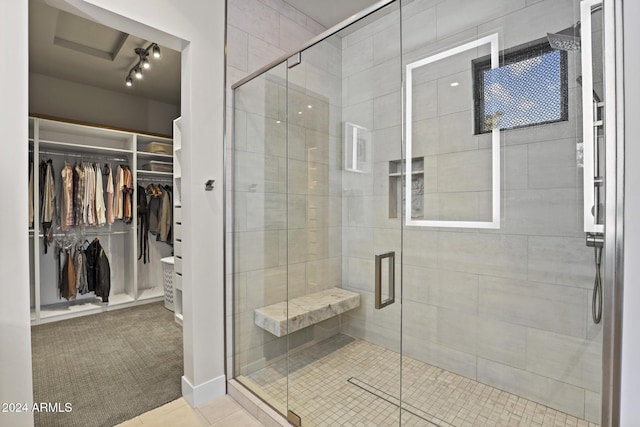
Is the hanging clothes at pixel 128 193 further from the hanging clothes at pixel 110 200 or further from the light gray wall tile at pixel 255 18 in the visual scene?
the light gray wall tile at pixel 255 18

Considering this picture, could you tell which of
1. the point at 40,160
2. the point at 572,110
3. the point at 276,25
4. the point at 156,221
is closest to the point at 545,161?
the point at 572,110

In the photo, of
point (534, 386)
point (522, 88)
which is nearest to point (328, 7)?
point (522, 88)

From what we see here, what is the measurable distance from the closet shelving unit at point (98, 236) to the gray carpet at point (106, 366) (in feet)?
1.34

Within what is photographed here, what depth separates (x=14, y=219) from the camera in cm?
135

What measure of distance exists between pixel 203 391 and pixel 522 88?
2425 millimetres

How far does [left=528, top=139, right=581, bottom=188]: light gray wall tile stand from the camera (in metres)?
1.29

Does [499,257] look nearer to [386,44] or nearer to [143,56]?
[386,44]

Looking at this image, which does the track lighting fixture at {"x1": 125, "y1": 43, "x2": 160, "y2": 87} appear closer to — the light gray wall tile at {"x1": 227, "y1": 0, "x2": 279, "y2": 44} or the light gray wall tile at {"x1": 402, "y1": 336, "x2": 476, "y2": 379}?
the light gray wall tile at {"x1": 227, "y1": 0, "x2": 279, "y2": 44}

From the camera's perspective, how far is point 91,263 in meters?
3.84

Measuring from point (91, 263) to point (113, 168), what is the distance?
1.25 meters

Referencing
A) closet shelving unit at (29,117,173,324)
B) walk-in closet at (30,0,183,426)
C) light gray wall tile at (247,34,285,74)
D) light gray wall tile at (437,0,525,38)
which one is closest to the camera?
light gray wall tile at (437,0,525,38)

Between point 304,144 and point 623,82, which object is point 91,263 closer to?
point 304,144

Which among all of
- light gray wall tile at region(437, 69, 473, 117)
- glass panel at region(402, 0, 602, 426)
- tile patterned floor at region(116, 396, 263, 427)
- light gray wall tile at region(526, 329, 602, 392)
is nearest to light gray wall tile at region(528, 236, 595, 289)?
glass panel at region(402, 0, 602, 426)

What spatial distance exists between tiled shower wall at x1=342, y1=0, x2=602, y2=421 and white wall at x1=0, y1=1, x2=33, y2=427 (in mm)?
1515
